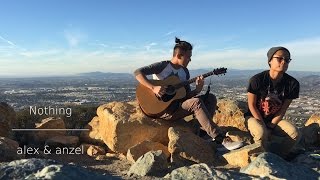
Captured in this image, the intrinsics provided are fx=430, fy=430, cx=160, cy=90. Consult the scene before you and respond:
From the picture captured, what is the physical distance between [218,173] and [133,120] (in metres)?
3.70

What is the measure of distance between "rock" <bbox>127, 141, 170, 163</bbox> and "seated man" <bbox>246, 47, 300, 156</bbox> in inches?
76.4

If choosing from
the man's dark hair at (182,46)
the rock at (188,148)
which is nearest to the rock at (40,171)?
the rock at (188,148)

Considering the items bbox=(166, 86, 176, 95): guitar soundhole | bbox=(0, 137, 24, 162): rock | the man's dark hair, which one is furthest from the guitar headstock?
bbox=(0, 137, 24, 162): rock

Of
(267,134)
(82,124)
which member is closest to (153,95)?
(267,134)

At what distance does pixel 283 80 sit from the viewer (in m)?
8.72

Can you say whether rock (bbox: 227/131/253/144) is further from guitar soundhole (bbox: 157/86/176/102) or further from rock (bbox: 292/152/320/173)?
guitar soundhole (bbox: 157/86/176/102)

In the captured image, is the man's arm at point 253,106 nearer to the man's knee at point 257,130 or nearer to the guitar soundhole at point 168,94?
the man's knee at point 257,130

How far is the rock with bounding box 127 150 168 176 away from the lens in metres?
7.37

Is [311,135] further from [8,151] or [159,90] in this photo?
[8,151]

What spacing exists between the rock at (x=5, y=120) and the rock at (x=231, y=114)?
211 inches

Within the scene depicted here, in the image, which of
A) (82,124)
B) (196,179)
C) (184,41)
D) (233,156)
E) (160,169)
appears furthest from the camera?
(82,124)

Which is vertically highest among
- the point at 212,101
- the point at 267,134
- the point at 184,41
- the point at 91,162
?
the point at 184,41

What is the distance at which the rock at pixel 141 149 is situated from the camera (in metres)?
8.71

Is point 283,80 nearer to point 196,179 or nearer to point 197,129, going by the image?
point 197,129
